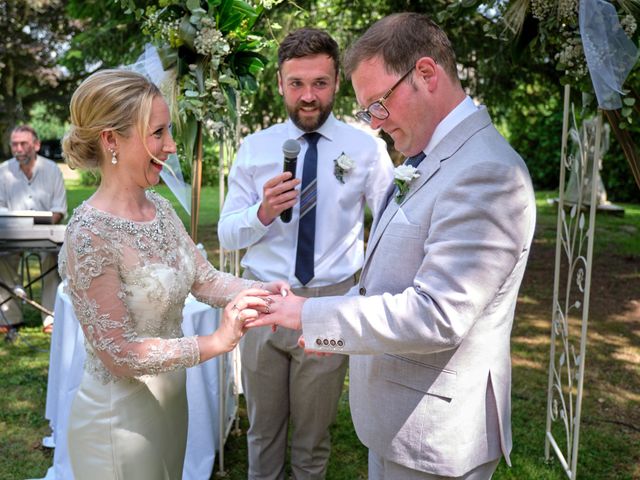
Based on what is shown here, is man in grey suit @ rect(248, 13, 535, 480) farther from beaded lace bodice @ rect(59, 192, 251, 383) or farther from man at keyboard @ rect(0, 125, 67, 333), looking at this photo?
man at keyboard @ rect(0, 125, 67, 333)

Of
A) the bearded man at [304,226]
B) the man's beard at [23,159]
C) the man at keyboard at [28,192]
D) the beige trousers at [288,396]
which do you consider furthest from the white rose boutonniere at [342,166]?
the man's beard at [23,159]

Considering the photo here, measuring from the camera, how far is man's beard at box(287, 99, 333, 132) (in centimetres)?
325

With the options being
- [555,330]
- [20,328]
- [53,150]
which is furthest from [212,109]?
[53,150]

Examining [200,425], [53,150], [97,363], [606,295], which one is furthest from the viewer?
[53,150]

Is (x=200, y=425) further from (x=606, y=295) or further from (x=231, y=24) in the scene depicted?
(x=606, y=295)

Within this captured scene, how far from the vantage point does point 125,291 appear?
224 cm

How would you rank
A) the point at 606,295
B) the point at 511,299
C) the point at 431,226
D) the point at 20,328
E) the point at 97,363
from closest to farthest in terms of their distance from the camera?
1. the point at 431,226
2. the point at 511,299
3. the point at 97,363
4. the point at 20,328
5. the point at 606,295

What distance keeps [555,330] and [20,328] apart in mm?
5889

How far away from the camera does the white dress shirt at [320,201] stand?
3291mm

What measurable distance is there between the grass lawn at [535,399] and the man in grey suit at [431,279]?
1.73 m

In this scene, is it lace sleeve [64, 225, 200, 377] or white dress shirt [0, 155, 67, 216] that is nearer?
lace sleeve [64, 225, 200, 377]

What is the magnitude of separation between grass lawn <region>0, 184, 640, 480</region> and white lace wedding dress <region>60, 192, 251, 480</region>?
1.10 m

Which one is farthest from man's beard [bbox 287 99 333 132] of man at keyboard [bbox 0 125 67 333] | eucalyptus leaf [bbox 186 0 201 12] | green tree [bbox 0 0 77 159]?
green tree [bbox 0 0 77 159]

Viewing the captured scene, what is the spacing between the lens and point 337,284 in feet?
10.9
